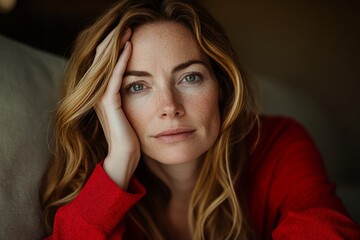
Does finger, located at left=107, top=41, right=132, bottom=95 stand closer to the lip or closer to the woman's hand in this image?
the woman's hand

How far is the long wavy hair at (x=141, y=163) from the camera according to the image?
1.12 meters

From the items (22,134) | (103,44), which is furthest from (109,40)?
(22,134)

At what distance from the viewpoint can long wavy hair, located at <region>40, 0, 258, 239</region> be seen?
3.68ft

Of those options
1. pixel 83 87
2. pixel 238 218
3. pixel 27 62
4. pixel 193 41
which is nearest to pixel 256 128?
Result: pixel 238 218

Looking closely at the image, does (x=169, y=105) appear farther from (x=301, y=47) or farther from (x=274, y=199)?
(x=301, y=47)

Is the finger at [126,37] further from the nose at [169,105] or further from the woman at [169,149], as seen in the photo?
the nose at [169,105]

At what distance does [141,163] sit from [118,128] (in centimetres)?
28

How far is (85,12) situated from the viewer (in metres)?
1.91

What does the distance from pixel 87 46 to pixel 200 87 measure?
326 millimetres

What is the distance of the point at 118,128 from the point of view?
3.64ft

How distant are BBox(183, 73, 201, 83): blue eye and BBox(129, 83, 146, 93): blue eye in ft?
0.38

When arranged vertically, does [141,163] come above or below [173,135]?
below

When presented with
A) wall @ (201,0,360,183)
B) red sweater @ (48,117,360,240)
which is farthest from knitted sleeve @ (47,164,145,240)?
wall @ (201,0,360,183)

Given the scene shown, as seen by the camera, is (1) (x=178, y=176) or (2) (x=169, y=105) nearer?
(2) (x=169, y=105)
